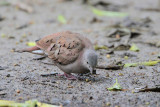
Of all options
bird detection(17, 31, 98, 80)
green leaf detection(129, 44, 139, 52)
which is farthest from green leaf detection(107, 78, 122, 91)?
green leaf detection(129, 44, 139, 52)

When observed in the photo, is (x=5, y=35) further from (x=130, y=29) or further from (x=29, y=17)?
(x=130, y=29)

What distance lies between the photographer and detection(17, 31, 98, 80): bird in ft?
16.7

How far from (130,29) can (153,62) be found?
3378 millimetres

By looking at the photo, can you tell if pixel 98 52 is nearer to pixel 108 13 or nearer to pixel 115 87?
pixel 115 87

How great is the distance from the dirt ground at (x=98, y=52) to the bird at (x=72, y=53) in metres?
0.25

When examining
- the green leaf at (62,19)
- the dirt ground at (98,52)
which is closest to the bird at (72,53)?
the dirt ground at (98,52)

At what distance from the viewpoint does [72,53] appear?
17.1ft

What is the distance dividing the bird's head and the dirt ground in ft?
0.97

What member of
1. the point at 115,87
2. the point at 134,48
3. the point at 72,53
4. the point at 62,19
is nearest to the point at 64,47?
the point at 72,53

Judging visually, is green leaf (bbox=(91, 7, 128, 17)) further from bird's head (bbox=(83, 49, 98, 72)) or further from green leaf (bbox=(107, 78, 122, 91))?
green leaf (bbox=(107, 78, 122, 91))

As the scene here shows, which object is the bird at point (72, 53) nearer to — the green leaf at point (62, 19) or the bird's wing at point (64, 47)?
the bird's wing at point (64, 47)

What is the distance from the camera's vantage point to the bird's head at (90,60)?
198 inches

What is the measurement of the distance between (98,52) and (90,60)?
2.35 m

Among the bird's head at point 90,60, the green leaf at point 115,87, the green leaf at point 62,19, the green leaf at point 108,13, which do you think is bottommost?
the green leaf at point 115,87
